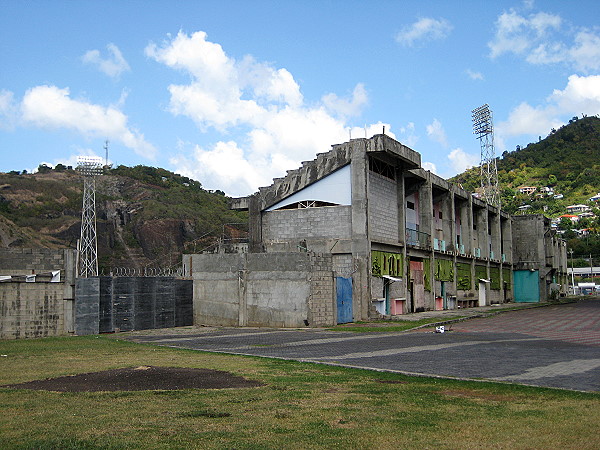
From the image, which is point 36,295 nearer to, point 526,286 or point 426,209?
point 426,209

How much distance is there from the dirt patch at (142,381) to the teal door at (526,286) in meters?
69.7

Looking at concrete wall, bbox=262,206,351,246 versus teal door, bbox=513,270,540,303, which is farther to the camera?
teal door, bbox=513,270,540,303

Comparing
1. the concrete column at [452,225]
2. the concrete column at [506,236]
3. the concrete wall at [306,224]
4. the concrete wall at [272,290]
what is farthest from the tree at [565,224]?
the concrete wall at [272,290]

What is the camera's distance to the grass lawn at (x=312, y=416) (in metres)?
7.02

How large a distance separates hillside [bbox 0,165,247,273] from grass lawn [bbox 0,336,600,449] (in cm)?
7730

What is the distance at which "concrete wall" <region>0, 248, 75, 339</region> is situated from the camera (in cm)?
2527

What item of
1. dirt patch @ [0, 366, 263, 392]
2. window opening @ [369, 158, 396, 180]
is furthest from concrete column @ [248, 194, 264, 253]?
dirt patch @ [0, 366, 263, 392]

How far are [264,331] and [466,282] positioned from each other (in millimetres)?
34320

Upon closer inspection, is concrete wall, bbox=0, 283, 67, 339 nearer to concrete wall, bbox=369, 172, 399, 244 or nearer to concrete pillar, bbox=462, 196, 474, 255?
concrete wall, bbox=369, 172, 399, 244

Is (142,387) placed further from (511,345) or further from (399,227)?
(399,227)

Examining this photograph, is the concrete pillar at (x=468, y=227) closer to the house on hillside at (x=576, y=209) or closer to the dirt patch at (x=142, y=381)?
the dirt patch at (x=142, y=381)

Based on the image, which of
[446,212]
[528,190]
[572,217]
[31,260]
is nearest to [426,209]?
[446,212]

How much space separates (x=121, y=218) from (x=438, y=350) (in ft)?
313

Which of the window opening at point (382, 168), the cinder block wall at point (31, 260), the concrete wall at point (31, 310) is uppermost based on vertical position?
the window opening at point (382, 168)
